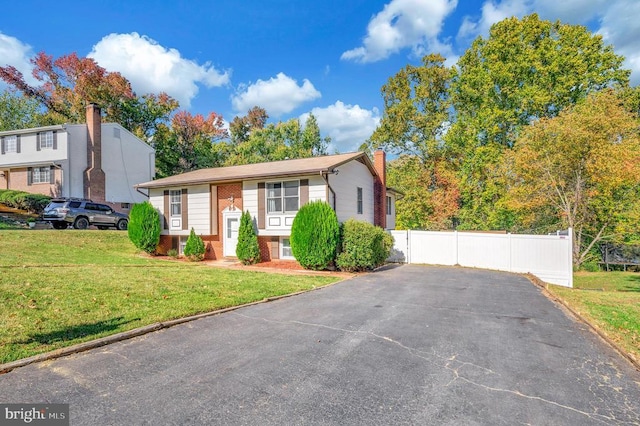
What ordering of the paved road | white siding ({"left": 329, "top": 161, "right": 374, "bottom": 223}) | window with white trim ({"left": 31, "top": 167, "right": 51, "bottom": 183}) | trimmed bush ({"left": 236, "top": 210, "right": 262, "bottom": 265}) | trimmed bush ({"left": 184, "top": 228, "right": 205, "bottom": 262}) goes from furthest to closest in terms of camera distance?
window with white trim ({"left": 31, "top": 167, "right": 51, "bottom": 183}) < trimmed bush ({"left": 184, "top": 228, "right": 205, "bottom": 262}) < white siding ({"left": 329, "top": 161, "right": 374, "bottom": 223}) < trimmed bush ({"left": 236, "top": 210, "right": 262, "bottom": 265}) < the paved road

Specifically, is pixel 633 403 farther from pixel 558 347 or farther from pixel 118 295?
pixel 118 295

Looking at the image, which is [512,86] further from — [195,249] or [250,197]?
[195,249]

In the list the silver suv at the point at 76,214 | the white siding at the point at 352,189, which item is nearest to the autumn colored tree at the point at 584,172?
the white siding at the point at 352,189

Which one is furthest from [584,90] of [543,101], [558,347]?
[558,347]

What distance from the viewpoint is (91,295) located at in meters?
6.99

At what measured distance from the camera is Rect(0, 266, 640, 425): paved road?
124 inches

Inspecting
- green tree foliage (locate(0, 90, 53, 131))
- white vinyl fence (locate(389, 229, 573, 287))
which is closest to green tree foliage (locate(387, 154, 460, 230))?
white vinyl fence (locate(389, 229, 573, 287))

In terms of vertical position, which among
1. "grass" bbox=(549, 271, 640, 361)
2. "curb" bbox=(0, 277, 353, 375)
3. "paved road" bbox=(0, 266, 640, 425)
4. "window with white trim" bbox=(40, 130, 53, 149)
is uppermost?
"window with white trim" bbox=(40, 130, 53, 149)

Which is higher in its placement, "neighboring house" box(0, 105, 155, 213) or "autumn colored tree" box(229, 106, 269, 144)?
"autumn colored tree" box(229, 106, 269, 144)

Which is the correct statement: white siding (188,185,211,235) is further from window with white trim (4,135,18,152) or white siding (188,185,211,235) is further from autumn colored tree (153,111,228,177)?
autumn colored tree (153,111,228,177)

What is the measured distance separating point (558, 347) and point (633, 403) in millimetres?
1743

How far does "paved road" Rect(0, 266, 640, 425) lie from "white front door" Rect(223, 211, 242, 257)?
10.1m

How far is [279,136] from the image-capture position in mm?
36781

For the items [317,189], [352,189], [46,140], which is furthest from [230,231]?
[46,140]
